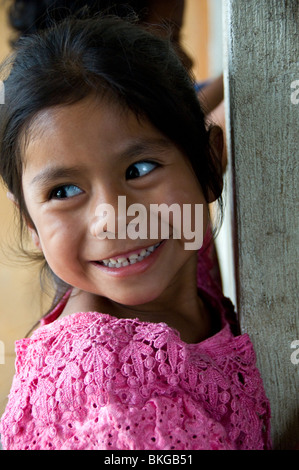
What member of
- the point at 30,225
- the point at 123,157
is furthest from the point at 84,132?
the point at 30,225

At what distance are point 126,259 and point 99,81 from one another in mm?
293

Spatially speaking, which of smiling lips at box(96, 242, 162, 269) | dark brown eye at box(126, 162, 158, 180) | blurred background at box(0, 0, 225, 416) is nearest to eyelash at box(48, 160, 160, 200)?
dark brown eye at box(126, 162, 158, 180)

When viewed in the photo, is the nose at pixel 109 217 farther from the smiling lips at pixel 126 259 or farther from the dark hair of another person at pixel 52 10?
the dark hair of another person at pixel 52 10

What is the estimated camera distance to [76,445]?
75cm

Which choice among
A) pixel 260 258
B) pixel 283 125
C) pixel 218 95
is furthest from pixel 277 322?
pixel 218 95

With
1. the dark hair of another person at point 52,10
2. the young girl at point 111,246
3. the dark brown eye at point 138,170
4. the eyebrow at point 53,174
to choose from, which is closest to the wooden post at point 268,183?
the young girl at point 111,246

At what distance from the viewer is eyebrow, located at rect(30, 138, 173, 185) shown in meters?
0.87

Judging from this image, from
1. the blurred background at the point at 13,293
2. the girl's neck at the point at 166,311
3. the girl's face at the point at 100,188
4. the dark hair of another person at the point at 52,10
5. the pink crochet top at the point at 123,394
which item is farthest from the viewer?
the blurred background at the point at 13,293

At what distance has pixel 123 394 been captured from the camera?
0.79 m

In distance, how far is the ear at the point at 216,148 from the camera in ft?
3.64

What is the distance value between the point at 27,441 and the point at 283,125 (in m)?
0.63

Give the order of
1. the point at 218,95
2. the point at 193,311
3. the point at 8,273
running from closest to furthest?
the point at 193,311 → the point at 218,95 → the point at 8,273
